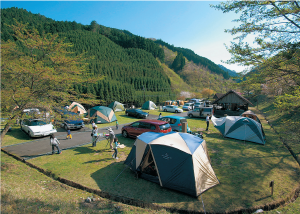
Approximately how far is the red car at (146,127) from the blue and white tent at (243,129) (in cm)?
525

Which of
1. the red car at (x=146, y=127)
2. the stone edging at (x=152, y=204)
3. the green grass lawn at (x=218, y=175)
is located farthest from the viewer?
the red car at (x=146, y=127)

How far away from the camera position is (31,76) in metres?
7.45

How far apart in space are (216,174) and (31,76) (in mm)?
10017

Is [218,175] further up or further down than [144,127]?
further down

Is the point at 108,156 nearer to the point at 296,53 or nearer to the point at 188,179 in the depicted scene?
the point at 188,179

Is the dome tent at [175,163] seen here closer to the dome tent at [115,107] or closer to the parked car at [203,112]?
the parked car at [203,112]

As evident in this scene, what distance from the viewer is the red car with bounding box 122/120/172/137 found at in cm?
1071

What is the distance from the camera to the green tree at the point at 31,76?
23.3 ft

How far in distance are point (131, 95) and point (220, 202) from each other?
48384mm

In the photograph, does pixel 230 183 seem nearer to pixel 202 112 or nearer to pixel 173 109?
pixel 202 112

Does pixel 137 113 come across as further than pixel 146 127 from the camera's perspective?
Yes

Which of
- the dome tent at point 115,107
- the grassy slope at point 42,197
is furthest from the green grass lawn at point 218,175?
the dome tent at point 115,107

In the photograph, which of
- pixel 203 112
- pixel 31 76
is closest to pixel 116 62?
pixel 203 112

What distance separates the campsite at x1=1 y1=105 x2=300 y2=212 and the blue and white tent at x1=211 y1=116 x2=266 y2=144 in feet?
3.52
